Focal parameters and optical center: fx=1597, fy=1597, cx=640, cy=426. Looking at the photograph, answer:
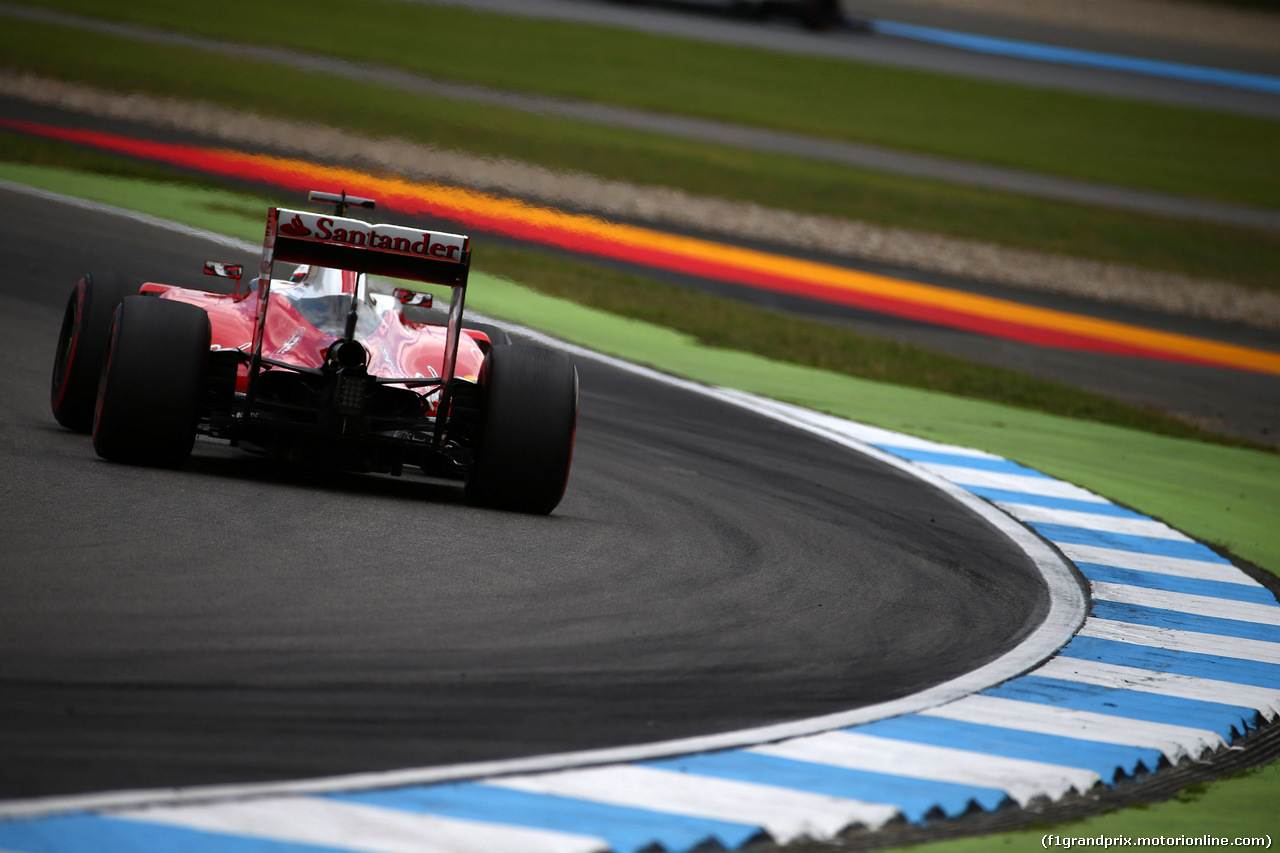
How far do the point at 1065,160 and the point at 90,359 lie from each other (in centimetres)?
2971

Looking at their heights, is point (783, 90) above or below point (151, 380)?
above

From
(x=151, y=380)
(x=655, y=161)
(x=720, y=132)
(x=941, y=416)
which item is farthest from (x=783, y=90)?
(x=151, y=380)

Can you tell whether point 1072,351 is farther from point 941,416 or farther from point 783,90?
point 783,90

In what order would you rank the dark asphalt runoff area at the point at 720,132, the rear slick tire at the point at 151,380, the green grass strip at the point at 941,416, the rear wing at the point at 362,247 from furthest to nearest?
the dark asphalt runoff area at the point at 720,132 → the green grass strip at the point at 941,416 → the rear wing at the point at 362,247 → the rear slick tire at the point at 151,380

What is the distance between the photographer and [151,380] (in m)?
7.37

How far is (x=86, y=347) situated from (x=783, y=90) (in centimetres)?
3009

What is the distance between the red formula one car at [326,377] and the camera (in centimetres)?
746

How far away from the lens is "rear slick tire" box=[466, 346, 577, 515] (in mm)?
7875

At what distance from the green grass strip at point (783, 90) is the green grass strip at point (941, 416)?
13550 millimetres

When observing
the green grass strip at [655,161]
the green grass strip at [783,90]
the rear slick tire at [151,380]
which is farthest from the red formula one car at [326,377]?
the green grass strip at [783,90]

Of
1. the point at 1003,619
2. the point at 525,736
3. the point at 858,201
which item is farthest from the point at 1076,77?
the point at 525,736

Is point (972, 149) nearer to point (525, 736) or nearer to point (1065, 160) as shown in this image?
point (1065, 160)

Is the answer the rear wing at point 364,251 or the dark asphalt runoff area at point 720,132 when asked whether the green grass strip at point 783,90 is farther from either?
the rear wing at point 364,251

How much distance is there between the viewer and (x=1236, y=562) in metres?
9.62
